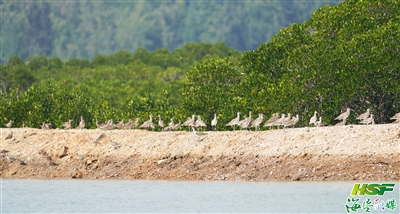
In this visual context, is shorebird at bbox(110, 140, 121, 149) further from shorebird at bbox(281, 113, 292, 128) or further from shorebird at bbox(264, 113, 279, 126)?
shorebird at bbox(281, 113, 292, 128)

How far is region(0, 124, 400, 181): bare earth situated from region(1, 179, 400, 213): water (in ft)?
Answer: 4.19

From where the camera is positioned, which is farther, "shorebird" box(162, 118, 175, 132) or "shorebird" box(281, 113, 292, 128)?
"shorebird" box(162, 118, 175, 132)

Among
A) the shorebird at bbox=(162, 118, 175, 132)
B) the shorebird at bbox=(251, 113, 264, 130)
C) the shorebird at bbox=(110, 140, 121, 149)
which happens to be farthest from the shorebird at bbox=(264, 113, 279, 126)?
the shorebird at bbox=(110, 140, 121, 149)

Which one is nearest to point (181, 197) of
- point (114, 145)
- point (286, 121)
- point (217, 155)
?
point (217, 155)

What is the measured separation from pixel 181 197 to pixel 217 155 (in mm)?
6795

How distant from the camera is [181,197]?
36.8 metres

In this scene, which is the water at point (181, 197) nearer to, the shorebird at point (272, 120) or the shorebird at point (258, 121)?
the shorebird at point (272, 120)

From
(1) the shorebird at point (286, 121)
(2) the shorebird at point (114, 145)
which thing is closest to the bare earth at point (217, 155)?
(2) the shorebird at point (114, 145)

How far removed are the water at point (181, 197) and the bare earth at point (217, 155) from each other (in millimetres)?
1278

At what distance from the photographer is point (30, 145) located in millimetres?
52531

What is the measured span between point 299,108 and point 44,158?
14394 mm

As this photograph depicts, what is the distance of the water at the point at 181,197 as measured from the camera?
109 ft

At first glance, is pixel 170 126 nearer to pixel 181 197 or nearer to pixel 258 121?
pixel 258 121

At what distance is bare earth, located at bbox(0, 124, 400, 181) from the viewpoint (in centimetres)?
3866
